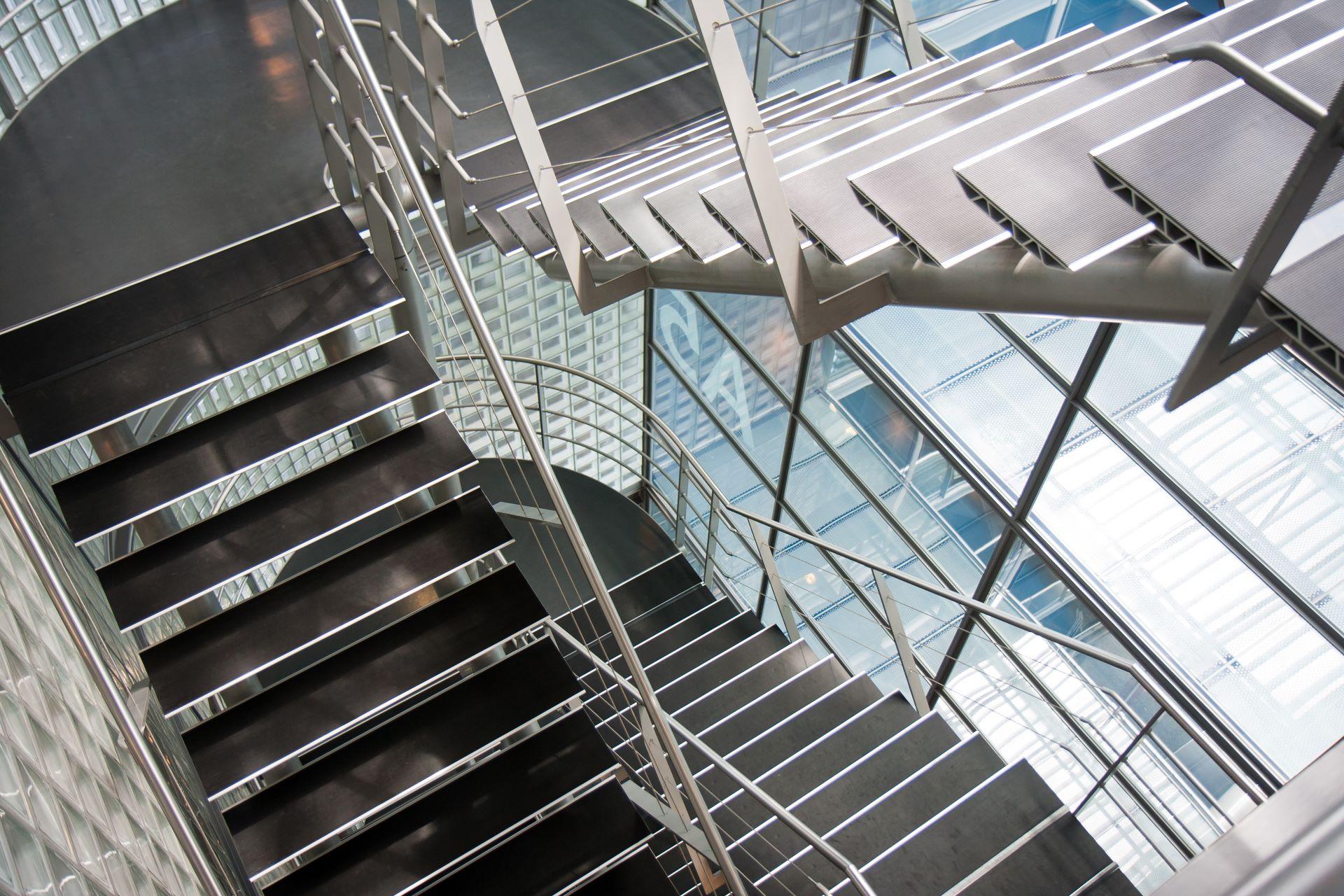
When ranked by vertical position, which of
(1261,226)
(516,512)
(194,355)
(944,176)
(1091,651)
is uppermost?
(516,512)

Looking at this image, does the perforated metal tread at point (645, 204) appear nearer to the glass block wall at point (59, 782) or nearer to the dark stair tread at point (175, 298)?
the dark stair tread at point (175, 298)

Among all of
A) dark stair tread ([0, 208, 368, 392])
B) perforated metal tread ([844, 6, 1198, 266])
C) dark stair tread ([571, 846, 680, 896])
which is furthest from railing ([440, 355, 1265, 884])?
perforated metal tread ([844, 6, 1198, 266])

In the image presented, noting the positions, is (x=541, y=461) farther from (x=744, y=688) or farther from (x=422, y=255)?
(x=744, y=688)

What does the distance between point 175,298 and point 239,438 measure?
62cm

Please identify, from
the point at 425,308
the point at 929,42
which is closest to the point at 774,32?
the point at 929,42

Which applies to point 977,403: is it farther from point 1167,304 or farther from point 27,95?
point 27,95

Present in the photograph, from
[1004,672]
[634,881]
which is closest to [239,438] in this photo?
[634,881]

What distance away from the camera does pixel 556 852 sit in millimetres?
3059

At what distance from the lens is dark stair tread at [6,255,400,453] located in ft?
10.1

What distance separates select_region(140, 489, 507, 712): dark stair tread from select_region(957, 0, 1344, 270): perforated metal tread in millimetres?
1764

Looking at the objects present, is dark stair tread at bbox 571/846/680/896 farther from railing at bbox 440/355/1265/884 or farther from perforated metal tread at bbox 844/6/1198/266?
perforated metal tread at bbox 844/6/1198/266

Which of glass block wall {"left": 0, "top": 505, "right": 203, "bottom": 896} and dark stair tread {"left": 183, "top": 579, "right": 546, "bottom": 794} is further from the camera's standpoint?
dark stair tread {"left": 183, "top": 579, "right": 546, "bottom": 794}

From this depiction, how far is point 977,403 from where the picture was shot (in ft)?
15.5

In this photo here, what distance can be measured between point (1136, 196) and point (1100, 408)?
2.50 m
